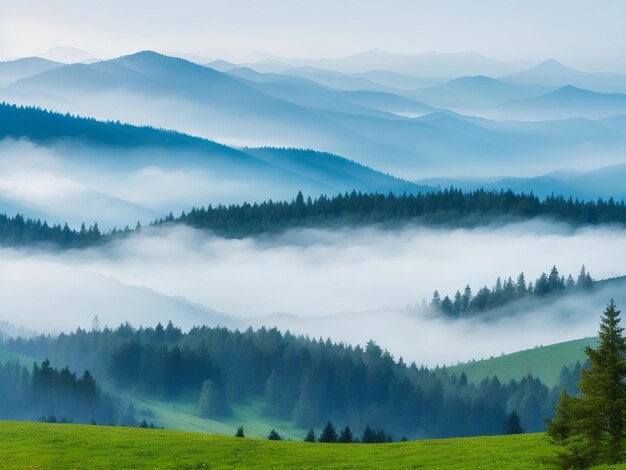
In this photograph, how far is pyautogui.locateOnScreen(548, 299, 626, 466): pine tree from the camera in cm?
5353

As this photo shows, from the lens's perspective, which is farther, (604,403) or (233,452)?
(233,452)

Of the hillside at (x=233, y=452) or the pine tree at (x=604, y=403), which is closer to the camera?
the pine tree at (x=604, y=403)

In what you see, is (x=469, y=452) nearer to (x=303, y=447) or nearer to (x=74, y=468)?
(x=303, y=447)

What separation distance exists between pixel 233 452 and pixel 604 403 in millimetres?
28741

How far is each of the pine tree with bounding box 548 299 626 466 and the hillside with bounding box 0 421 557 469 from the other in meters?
4.14

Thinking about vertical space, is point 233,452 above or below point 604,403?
below

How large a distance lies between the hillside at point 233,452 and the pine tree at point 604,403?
4.14 metres

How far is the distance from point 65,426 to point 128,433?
27.6 feet

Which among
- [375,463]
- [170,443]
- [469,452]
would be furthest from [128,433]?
[469,452]

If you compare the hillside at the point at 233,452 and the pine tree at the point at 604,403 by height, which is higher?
the pine tree at the point at 604,403

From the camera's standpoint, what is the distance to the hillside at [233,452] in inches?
2456

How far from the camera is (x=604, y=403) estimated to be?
2106 inches

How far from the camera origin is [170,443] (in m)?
72.8

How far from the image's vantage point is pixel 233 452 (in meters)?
A: 69.9
